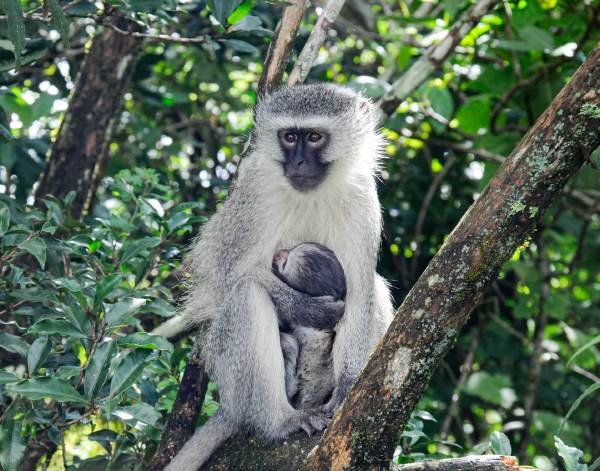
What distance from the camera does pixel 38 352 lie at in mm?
3633

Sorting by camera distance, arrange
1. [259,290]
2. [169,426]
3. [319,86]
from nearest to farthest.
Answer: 1. [169,426]
2. [259,290]
3. [319,86]

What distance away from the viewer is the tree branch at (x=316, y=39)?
16.6 ft

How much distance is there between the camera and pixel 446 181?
8164 millimetres

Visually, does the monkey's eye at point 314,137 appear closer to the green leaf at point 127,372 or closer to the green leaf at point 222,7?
the green leaf at point 222,7

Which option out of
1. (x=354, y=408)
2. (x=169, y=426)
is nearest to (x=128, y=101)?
(x=169, y=426)

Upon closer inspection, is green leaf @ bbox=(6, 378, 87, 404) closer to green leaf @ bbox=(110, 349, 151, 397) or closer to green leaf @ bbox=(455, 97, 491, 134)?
green leaf @ bbox=(110, 349, 151, 397)

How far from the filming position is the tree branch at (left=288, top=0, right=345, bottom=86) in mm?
5062

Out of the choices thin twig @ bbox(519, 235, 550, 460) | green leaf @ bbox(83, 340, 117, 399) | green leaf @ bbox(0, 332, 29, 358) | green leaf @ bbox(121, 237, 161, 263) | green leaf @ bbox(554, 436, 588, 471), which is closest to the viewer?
green leaf @ bbox(554, 436, 588, 471)

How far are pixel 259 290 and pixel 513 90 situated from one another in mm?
3043

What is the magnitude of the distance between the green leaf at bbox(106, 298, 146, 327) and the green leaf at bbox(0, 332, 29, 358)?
445 millimetres

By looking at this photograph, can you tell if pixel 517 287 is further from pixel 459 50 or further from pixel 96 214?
pixel 96 214

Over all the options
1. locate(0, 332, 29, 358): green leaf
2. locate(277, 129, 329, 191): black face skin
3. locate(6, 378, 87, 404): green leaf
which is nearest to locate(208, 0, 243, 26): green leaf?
locate(277, 129, 329, 191): black face skin

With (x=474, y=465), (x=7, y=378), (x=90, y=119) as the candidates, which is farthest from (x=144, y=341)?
(x=90, y=119)

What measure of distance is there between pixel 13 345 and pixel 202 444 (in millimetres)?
1257
